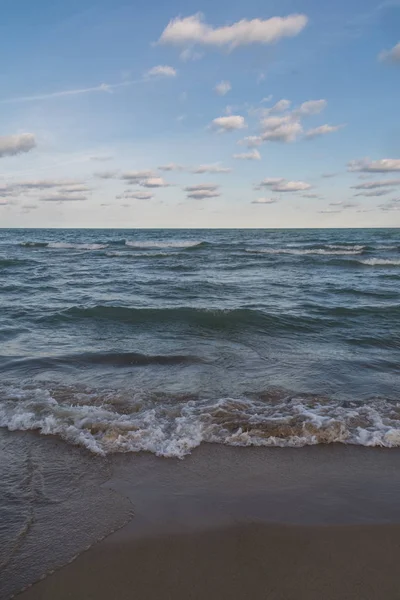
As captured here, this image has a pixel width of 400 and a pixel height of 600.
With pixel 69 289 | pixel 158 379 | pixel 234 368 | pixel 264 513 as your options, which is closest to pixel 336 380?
pixel 234 368

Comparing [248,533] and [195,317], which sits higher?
[195,317]

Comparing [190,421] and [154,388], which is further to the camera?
[154,388]

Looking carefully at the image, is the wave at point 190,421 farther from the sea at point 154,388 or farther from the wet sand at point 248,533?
the wet sand at point 248,533

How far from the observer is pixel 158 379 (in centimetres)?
704

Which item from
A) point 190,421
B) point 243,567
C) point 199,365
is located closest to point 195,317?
point 199,365

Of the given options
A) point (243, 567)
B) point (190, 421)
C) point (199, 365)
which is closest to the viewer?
point (243, 567)

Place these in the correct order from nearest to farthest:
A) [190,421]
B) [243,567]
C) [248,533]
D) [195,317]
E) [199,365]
Answer: [243,567]
[248,533]
[190,421]
[199,365]
[195,317]

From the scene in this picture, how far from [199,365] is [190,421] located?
2.53m

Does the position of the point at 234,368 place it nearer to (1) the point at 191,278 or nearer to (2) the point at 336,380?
(2) the point at 336,380

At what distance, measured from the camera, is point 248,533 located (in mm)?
3330

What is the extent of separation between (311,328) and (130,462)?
737 cm

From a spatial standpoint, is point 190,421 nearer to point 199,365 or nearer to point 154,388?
point 154,388

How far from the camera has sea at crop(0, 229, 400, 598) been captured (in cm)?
372

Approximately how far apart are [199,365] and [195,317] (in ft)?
13.4
